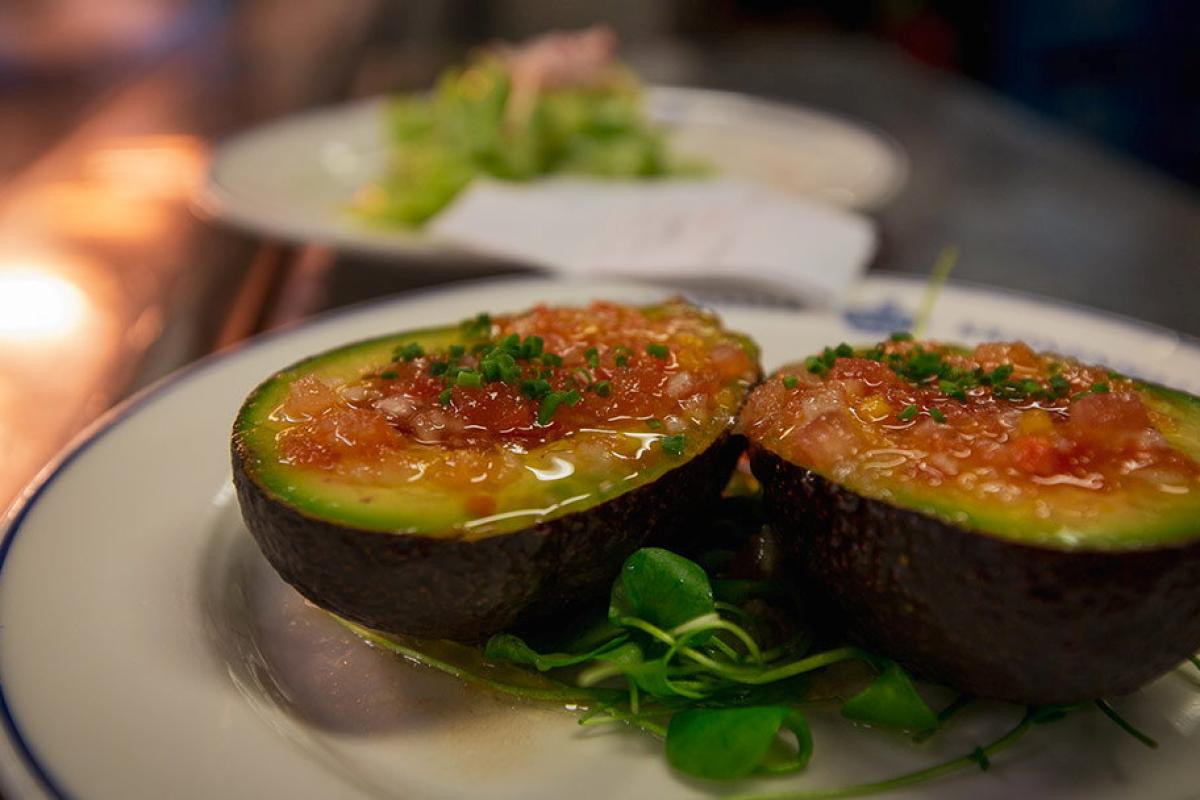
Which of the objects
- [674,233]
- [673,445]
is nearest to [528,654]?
[673,445]

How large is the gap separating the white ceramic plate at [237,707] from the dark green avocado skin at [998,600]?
54 millimetres

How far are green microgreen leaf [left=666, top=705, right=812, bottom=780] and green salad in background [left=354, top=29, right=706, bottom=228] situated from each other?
216 centimetres

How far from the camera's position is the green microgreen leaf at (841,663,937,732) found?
1.14m

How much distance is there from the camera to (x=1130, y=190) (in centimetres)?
367

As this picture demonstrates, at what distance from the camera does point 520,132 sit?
343 centimetres

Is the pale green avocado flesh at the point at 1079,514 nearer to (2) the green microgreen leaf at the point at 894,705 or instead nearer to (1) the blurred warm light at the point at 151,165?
(2) the green microgreen leaf at the point at 894,705

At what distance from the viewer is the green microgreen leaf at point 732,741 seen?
108cm

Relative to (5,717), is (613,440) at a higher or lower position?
higher

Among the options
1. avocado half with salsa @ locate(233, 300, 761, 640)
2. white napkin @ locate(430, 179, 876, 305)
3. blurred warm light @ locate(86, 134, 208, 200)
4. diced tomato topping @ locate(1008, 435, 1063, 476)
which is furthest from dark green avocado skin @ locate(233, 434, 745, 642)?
blurred warm light @ locate(86, 134, 208, 200)

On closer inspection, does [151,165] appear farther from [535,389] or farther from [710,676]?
[710,676]

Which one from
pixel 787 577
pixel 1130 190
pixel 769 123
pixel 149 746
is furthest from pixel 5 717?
pixel 1130 190

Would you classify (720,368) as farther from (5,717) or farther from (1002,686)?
(5,717)

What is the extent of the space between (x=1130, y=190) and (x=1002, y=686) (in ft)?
10.1

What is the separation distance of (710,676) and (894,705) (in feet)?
0.68
